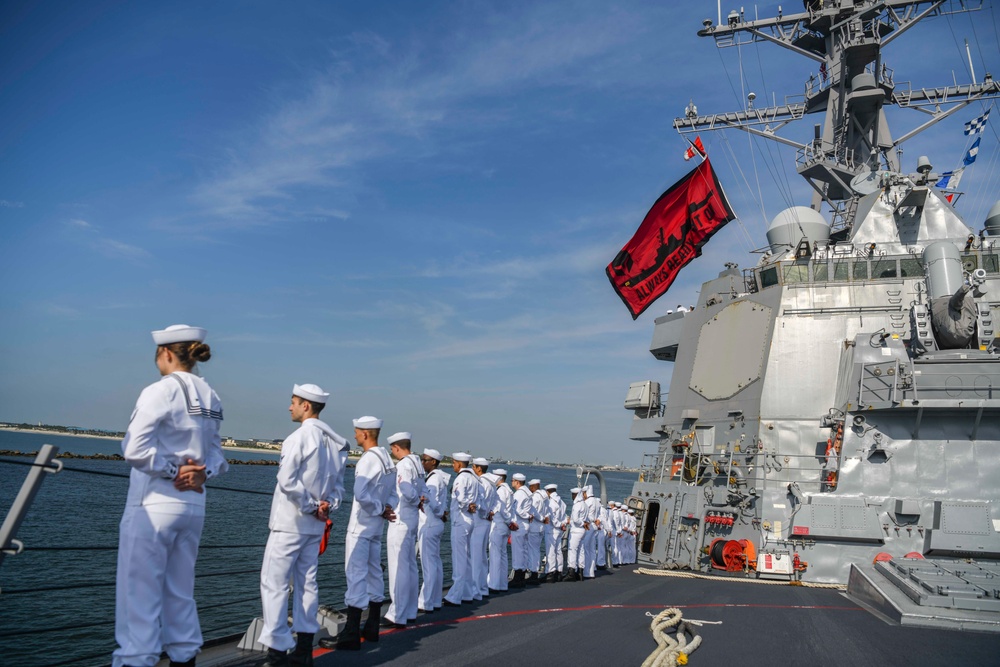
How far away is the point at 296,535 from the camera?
13.0ft

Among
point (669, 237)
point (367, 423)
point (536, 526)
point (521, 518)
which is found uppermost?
point (669, 237)

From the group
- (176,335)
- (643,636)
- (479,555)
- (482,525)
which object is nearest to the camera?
(176,335)

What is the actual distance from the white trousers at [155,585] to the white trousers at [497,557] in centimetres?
563

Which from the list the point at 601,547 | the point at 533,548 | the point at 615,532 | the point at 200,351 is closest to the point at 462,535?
the point at 533,548

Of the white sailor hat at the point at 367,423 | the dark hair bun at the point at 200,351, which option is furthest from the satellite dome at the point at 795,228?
the dark hair bun at the point at 200,351

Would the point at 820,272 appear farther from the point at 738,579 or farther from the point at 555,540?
the point at 555,540

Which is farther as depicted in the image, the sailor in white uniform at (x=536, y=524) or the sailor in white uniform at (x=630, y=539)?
the sailor in white uniform at (x=630, y=539)

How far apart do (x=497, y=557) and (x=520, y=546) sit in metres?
0.94

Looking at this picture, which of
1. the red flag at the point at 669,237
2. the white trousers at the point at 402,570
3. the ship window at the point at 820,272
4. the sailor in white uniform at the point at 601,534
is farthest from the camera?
the red flag at the point at 669,237

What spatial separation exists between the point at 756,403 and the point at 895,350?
2.31 meters

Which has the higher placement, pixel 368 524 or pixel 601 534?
pixel 368 524

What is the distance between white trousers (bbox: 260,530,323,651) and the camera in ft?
12.4

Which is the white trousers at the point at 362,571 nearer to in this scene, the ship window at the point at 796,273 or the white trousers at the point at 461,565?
the white trousers at the point at 461,565

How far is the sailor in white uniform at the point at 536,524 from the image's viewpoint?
953cm
